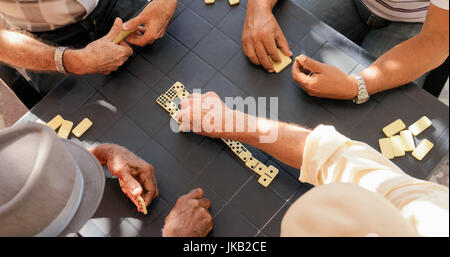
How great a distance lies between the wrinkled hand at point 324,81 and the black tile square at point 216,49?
0.30 meters

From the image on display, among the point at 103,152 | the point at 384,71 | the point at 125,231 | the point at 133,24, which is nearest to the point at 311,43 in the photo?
the point at 384,71

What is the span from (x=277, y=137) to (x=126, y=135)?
0.63m

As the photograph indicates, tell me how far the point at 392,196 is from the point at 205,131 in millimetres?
727

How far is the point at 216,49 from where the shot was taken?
1.72m

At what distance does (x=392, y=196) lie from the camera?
1.06m

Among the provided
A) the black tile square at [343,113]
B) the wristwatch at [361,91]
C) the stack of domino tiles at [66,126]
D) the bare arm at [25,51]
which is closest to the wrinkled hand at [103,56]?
the bare arm at [25,51]

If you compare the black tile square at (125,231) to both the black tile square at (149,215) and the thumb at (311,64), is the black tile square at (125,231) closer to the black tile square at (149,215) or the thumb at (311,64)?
the black tile square at (149,215)

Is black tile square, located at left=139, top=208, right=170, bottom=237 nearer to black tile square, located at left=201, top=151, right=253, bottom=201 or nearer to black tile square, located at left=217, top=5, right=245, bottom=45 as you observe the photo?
black tile square, located at left=201, top=151, right=253, bottom=201

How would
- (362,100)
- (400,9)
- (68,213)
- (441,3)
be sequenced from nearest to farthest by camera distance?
(68,213) → (441,3) → (362,100) → (400,9)

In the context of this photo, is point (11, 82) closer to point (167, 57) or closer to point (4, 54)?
point (4, 54)

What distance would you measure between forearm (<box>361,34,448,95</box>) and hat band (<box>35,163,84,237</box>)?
1.14m

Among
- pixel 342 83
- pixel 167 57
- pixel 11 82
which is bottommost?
pixel 11 82

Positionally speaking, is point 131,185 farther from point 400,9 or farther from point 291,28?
point 400,9

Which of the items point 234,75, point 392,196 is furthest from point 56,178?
point 392,196
